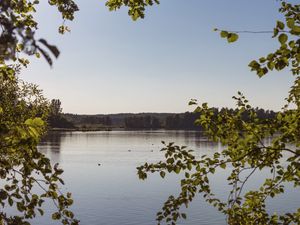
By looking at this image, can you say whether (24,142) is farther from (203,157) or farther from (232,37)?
(203,157)

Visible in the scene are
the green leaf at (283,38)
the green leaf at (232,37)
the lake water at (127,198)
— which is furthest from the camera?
the lake water at (127,198)

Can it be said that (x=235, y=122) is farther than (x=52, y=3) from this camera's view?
Yes

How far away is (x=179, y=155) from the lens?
6598mm

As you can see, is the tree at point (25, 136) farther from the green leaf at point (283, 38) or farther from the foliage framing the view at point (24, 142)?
the green leaf at point (283, 38)

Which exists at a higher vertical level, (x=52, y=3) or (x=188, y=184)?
(x=52, y=3)

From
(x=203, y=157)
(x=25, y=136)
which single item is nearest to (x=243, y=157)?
(x=203, y=157)

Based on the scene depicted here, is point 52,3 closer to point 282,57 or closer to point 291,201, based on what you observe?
point 282,57

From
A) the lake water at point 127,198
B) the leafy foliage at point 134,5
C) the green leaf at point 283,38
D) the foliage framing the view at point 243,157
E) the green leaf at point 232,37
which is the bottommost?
the lake water at point 127,198

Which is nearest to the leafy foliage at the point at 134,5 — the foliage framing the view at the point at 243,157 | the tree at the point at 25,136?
the tree at the point at 25,136

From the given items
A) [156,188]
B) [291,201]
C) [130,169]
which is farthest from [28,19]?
[130,169]

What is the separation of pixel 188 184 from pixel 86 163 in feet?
247

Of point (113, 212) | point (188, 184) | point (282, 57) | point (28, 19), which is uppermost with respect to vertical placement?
point (28, 19)

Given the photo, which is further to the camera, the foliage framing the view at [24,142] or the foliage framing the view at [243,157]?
the foliage framing the view at [243,157]

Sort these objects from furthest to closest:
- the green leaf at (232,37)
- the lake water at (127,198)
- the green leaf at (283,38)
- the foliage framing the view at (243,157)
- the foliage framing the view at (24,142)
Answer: the lake water at (127,198)
the foliage framing the view at (243,157)
the green leaf at (232,37)
the green leaf at (283,38)
the foliage framing the view at (24,142)
